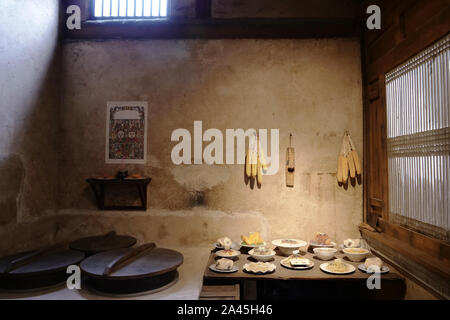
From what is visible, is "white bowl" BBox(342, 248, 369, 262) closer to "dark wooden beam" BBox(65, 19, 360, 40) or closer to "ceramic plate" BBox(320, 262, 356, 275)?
"ceramic plate" BBox(320, 262, 356, 275)

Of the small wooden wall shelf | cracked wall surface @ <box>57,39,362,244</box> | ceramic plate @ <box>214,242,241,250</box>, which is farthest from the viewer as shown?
cracked wall surface @ <box>57,39,362,244</box>

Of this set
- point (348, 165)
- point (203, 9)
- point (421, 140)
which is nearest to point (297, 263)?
point (348, 165)

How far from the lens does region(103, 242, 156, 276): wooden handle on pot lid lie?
2.61m

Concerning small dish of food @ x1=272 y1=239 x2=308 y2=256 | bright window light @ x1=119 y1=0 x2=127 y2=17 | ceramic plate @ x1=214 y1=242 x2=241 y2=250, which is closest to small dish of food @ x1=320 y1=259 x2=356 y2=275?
small dish of food @ x1=272 y1=239 x2=308 y2=256

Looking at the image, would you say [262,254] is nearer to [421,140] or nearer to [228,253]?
[228,253]

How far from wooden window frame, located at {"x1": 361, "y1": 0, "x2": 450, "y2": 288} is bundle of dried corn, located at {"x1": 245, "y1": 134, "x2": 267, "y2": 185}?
1.35 metres

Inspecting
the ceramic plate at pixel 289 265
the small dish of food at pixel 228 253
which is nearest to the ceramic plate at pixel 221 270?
the small dish of food at pixel 228 253

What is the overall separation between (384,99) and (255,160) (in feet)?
5.46

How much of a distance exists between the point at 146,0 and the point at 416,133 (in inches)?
150

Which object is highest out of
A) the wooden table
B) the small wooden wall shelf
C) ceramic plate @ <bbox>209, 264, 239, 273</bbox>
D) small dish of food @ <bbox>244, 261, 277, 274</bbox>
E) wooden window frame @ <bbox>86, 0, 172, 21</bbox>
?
wooden window frame @ <bbox>86, 0, 172, 21</bbox>

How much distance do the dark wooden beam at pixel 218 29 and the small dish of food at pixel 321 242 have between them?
263cm

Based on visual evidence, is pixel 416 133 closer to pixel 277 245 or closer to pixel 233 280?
pixel 277 245

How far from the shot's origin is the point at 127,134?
415 centimetres

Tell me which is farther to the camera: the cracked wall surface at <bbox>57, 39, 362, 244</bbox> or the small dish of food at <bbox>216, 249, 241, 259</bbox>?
the cracked wall surface at <bbox>57, 39, 362, 244</bbox>
